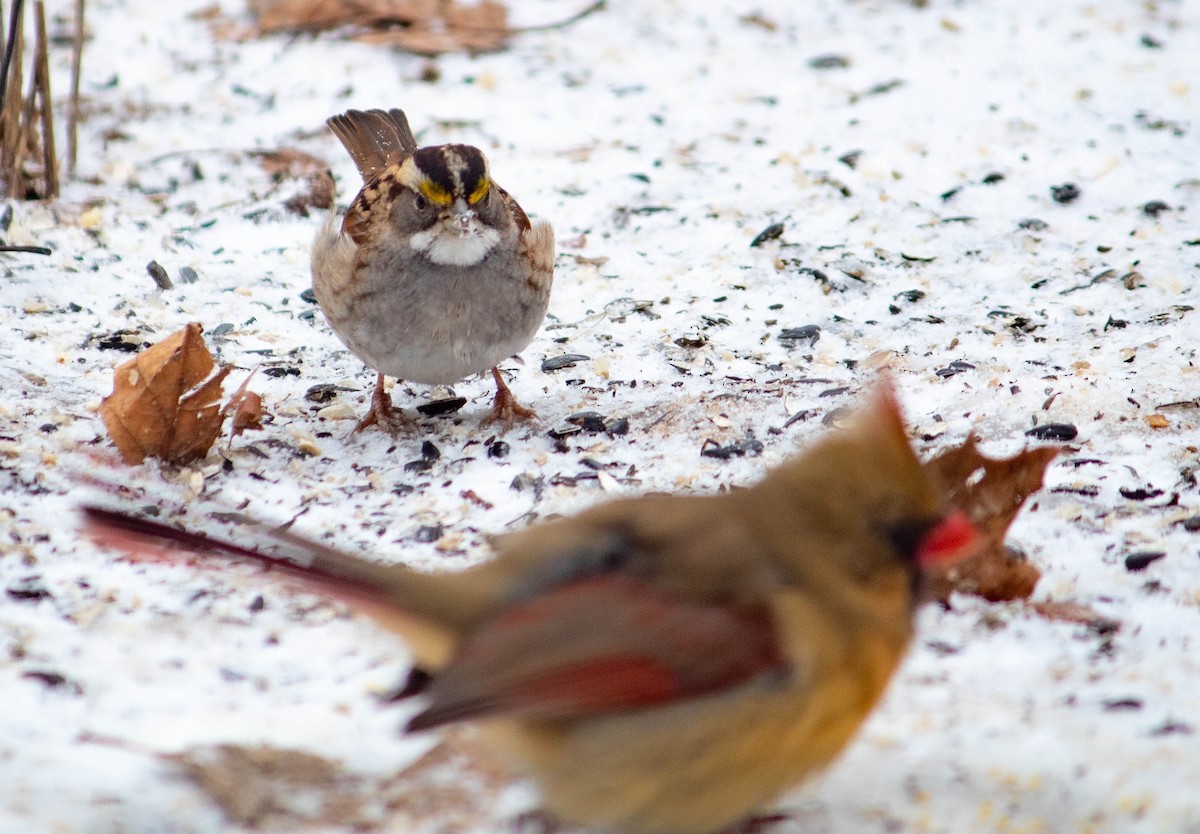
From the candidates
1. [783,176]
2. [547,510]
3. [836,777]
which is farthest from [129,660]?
[783,176]

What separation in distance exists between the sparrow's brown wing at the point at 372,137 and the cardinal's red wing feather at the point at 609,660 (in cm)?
304

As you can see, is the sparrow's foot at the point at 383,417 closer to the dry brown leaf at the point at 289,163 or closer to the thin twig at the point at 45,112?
the dry brown leaf at the point at 289,163

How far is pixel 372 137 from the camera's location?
5.04 metres

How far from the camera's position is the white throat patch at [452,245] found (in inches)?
165

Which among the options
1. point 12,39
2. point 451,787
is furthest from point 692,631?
point 12,39

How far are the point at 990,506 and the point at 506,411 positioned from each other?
161 cm

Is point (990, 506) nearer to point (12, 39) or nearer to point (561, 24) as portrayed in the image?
point (12, 39)

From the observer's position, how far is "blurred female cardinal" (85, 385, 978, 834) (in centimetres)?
219

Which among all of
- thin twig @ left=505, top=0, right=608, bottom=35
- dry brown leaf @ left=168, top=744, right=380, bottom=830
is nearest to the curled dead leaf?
dry brown leaf @ left=168, top=744, right=380, bottom=830

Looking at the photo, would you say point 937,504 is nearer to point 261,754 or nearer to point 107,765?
point 261,754

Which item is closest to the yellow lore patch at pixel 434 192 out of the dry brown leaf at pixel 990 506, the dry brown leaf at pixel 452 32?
the dry brown leaf at pixel 990 506

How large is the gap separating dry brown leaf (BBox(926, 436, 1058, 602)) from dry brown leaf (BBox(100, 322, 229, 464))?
1.93 meters

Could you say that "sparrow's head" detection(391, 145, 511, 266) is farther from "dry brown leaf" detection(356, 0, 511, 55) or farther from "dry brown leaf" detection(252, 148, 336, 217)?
"dry brown leaf" detection(356, 0, 511, 55)

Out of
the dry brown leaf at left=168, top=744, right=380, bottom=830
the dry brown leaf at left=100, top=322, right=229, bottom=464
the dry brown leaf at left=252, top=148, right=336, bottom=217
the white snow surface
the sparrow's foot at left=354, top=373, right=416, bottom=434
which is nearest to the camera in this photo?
the dry brown leaf at left=168, top=744, right=380, bottom=830
